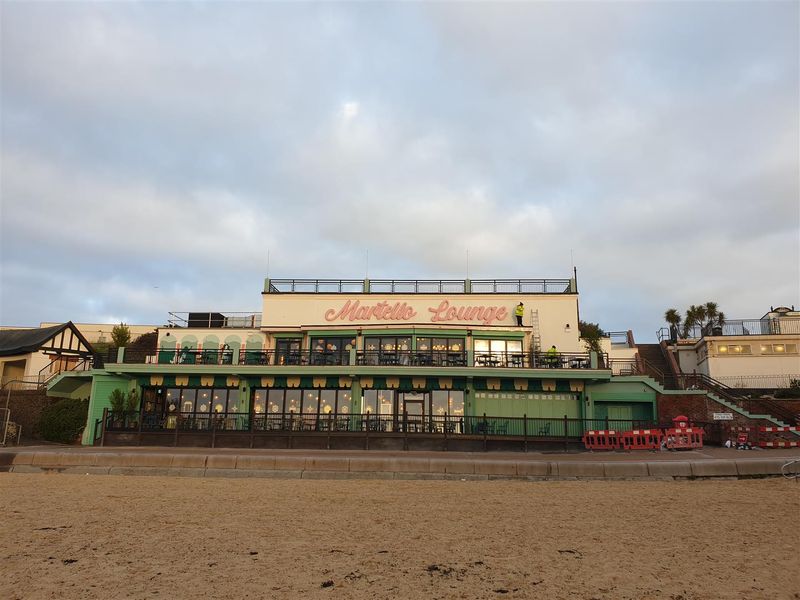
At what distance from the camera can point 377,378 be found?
93.5ft

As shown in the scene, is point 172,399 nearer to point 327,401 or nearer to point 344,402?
point 327,401

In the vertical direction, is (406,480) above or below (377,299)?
below

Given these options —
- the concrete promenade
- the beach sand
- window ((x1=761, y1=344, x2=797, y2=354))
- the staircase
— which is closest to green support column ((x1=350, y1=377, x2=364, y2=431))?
the concrete promenade

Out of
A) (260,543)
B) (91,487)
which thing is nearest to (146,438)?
(91,487)

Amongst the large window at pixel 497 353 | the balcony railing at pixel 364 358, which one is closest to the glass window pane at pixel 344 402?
the balcony railing at pixel 364 358

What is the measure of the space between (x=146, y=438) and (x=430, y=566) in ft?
70.7

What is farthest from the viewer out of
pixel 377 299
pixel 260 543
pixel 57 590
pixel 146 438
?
pixel 377 299

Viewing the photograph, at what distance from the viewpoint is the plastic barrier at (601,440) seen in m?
23.8

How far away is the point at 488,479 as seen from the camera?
1697cm

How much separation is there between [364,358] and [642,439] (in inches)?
502

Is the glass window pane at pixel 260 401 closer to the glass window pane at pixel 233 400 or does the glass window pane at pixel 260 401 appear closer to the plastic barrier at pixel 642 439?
the glass window pane at pixel 233 400

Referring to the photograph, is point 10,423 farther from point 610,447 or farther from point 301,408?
point 610,447

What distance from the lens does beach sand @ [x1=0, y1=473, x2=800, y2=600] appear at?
7.03 meters

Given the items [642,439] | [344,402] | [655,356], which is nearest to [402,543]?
[642,439]
